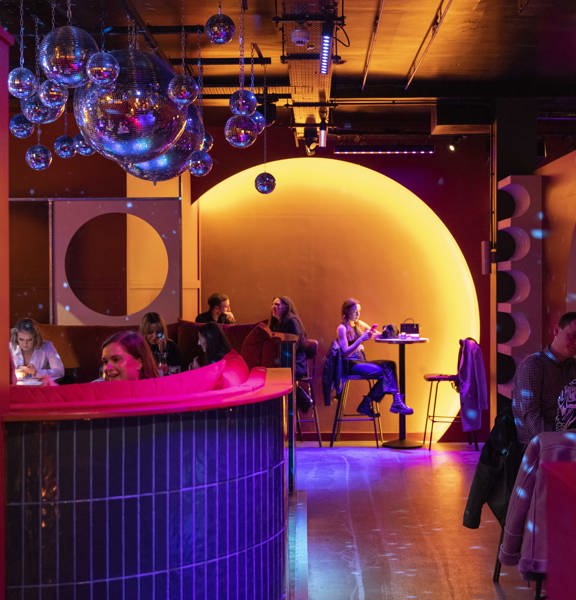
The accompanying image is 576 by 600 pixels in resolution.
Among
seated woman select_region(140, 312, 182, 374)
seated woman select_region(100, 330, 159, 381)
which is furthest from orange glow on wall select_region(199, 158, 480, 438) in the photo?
seated woman select_region(100, 330, 159, 381)

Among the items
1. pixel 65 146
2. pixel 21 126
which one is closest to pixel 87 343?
pixel 65 146

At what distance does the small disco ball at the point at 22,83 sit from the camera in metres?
4.64

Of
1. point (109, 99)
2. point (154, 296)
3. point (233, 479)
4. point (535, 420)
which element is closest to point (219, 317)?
point (154, 296)

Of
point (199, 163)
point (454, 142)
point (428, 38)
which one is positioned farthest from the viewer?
point (454, 142)

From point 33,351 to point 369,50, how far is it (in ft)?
12.8

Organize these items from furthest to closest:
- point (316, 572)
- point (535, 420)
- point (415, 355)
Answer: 1. point (415, 355)
2. point (316, 572)
3. point (535, 420)

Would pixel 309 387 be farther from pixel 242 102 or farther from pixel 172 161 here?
pixel 172 161

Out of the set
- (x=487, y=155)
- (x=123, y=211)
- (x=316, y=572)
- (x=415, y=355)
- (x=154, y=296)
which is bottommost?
(x=316, y=572)

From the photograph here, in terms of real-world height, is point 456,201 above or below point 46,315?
above

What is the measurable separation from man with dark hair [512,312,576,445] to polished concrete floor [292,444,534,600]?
93 cm

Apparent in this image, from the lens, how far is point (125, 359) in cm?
423

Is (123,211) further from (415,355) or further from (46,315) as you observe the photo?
(415,355)

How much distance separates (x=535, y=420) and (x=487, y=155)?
6.15 meters

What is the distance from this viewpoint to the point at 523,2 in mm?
6043
